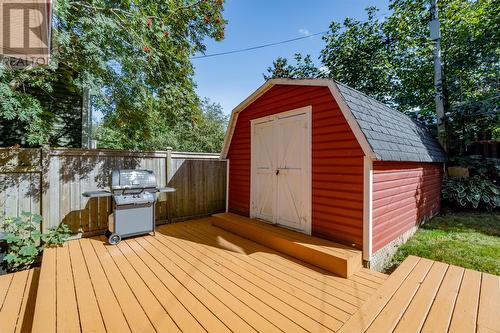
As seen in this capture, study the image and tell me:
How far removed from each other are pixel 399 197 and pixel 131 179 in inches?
182

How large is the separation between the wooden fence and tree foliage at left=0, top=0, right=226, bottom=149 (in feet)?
1.41

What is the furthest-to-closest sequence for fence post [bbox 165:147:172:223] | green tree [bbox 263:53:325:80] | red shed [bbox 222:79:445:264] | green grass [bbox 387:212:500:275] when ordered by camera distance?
1. green tree [bbox 263:53:325:80]
2. fence post [bbox 165:147:172:223]
3. green grass [bbox 387:212:500:275]
4. red shed [bbox 222:79:445:264]

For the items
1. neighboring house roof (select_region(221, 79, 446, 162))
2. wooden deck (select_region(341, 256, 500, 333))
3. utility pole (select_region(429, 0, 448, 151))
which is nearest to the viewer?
wooden deck (select_region(341, 256, 500, 333))

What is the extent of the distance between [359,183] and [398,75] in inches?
365

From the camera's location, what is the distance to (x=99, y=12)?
3.92 metres

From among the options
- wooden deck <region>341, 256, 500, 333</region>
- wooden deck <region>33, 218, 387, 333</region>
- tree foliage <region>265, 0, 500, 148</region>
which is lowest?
wooden deck <region>33, 218, 387, 333</region>

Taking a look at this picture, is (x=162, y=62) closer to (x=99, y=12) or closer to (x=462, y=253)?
(x=99, y=12)

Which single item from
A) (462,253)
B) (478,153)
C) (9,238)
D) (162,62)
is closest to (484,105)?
(478,153)

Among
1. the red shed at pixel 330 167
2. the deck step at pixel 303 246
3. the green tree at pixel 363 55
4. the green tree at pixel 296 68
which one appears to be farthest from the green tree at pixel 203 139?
the deck step at pixel 303 246

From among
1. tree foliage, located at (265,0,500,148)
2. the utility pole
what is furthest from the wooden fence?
tree foliage, located at (265,0,500,148)

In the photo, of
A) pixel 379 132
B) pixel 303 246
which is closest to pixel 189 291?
pixel 303 246

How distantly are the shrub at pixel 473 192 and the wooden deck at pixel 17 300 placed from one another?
8.31 m

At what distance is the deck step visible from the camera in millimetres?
2797

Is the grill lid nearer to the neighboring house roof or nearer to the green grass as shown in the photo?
the neighboring house roof
